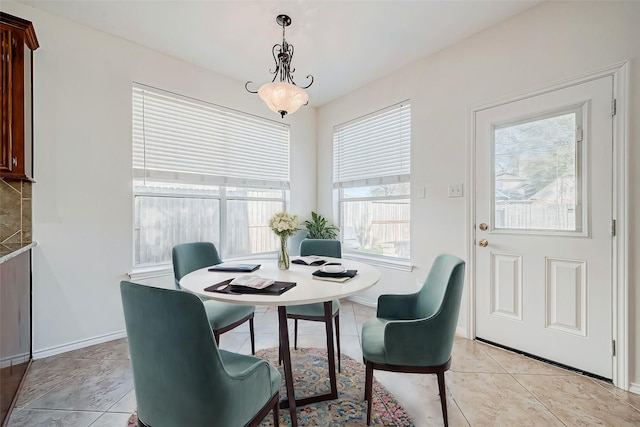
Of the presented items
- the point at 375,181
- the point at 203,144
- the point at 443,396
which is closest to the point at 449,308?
the point at 443,396

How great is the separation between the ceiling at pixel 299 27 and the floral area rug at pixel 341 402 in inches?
107

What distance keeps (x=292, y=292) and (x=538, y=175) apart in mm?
2136

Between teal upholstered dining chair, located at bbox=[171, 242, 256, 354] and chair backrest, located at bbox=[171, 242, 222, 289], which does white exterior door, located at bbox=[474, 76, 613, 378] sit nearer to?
teal upholstered dining chair, located at bbox=[171, 242, 256, 354]

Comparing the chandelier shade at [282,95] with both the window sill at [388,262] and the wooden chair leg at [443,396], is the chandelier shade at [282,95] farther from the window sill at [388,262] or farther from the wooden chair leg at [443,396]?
the window sill at [388,262]

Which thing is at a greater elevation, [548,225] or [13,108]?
[13,108]

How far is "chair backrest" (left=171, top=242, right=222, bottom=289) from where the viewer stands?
214 cm

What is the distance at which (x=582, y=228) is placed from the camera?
196 cm

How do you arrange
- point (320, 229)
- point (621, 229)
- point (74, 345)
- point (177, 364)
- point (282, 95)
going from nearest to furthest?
point (177, 364) < point (621, 229) < point (282, 95) < point (74, 345) < point (320, 229)

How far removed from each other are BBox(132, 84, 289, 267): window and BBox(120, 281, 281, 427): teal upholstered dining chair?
2110 millimetres

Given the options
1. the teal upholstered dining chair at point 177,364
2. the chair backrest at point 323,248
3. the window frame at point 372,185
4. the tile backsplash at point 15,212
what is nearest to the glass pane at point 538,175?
the window frame at point 372,185

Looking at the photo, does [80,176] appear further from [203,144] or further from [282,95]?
[282,95]

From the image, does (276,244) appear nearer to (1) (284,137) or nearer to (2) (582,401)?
(1) (284,137)

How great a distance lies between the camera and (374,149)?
11.3 ft

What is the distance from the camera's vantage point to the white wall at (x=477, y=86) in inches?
69.6
